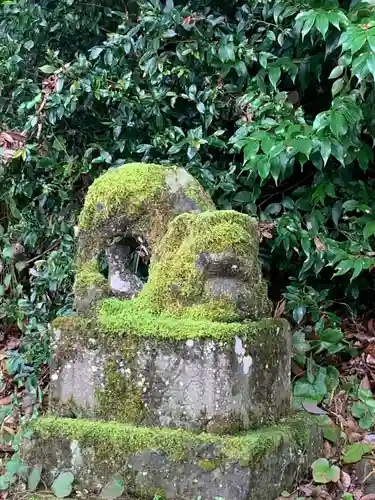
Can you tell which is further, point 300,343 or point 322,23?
point 300,343

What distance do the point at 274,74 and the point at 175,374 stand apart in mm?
2056

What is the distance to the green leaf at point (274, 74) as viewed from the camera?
4062 millimetres

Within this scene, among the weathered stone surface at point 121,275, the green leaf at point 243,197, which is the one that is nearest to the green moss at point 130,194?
the weathered stone surface at point 121,275

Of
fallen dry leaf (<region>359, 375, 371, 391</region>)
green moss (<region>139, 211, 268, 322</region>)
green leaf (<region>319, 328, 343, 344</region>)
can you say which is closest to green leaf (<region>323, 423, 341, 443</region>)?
fallen dry leaf (<region>359, 375, 371, 391</region>)

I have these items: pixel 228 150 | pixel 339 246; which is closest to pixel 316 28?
pixel 228 150

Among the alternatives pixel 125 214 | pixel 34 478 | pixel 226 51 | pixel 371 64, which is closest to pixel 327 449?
pixel 34 478

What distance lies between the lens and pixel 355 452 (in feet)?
10.7

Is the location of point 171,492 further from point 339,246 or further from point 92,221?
point 339,246

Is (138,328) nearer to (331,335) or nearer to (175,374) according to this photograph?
(175,374)

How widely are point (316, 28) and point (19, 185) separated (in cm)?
234

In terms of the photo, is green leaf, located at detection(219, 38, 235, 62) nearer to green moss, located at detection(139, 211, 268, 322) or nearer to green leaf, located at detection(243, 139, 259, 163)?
green leaf, located at detection(243, 139, 259, 163)

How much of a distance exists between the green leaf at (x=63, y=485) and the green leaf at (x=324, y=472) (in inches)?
41.3

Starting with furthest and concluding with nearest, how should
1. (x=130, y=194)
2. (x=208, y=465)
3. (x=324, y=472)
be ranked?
(x=130, y=194) → (x=324, y=472) → (x=208, y=465)

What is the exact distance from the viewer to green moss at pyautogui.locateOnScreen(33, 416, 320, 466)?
270 centimetres
